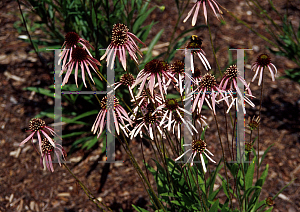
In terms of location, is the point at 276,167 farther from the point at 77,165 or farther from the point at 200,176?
the point at 77,165

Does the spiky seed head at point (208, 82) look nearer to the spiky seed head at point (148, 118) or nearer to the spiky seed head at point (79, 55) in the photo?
the spiky seed head at point (148, 118)

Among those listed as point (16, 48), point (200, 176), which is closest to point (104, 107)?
point (200, 176)

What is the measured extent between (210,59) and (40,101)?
1.98 m

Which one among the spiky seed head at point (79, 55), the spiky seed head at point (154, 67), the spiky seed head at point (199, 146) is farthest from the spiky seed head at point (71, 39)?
the spiky seed head at point (199, 146)

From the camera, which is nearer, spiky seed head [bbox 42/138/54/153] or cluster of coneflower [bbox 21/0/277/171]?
cluster of coneflower [bbox 21/0/277/171]

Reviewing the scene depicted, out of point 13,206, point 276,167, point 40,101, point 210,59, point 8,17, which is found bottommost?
point 13,206

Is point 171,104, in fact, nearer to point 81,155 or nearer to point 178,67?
point 178,67

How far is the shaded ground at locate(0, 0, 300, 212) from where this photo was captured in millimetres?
2600

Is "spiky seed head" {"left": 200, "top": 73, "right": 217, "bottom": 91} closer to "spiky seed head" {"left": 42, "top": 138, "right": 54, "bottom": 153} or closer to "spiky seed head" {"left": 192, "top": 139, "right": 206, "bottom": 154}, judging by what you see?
"spiky seed head" {"left": 192, "top": 139, "right": 206, "bottom": 154}

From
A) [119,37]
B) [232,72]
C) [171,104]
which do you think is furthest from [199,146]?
[119,37]

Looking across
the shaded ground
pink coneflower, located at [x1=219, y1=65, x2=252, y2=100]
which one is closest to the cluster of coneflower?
pink coneflower, located at [x1=219, y1=65, x2=252, y2=100]

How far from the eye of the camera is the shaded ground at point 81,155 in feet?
8.53

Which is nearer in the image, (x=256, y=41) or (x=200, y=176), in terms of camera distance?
(x=200, y=176)

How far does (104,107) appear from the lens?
1.43 meters
